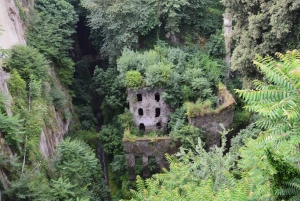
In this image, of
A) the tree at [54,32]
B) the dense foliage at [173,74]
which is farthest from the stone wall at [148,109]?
the tree at [54,32]

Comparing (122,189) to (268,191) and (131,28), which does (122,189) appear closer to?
(131,28)

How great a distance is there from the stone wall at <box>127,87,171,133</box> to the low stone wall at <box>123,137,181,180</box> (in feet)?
6.99

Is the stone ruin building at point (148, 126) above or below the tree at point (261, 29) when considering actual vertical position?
below

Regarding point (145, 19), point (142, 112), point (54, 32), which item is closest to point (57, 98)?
point (142, 112)

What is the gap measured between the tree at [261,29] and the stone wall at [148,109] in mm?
6938

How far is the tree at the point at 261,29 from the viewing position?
43.4 feet

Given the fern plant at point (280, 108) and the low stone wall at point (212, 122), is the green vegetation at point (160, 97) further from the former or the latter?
the low stone wall at point (212, 122)

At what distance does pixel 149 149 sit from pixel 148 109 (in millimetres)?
2897

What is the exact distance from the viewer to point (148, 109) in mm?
21625

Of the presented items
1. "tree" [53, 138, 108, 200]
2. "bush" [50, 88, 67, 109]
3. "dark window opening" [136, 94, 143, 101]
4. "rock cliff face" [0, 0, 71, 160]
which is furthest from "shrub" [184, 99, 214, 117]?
"bush" [50, 88, 67, 109]

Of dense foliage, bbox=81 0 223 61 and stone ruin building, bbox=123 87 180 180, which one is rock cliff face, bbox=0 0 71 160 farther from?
dense foliage, bbox=81 0 223 61

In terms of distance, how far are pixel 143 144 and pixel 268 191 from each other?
13948mm

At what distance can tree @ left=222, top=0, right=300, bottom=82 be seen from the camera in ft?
43.4

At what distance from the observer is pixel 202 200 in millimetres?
7188
